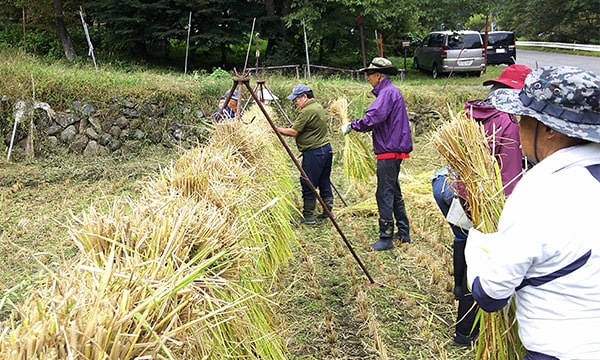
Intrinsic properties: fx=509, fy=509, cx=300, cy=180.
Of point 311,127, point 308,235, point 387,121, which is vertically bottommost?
point 308,235

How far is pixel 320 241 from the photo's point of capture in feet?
15.4

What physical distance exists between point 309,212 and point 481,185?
11.1ft

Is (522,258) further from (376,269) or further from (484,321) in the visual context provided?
(376,269)

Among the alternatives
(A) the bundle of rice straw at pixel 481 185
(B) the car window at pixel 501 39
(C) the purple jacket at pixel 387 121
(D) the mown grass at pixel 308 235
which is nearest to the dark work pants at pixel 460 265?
(D) the mown grass at pixel 308 235

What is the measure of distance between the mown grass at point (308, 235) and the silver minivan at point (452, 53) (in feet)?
12.2

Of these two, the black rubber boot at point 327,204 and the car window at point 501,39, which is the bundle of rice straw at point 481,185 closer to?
the black rubber boot at point 327,204

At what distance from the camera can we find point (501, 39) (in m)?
15.9

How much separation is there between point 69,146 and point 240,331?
715 centimetres

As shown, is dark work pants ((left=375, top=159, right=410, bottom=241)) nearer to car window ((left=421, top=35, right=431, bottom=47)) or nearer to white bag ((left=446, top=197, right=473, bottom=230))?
white bag ((left=446, top=197, right=473, bottom=230))

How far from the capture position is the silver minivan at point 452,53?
13.0m

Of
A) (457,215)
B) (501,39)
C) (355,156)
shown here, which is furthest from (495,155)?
(501,39)

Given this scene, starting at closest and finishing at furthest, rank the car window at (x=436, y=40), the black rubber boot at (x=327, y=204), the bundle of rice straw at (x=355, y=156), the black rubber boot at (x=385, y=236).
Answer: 1. the black rubber boot at (x=385, y=236)
2. the black rubber boot at (x=327, y=204)
3. the bundle of rice straw at (x=355, y=156)
4. the car window at (x=436, y=40)

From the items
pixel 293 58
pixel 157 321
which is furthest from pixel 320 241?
pixel 293 58

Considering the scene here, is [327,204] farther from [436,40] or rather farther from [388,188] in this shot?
[436,40]
